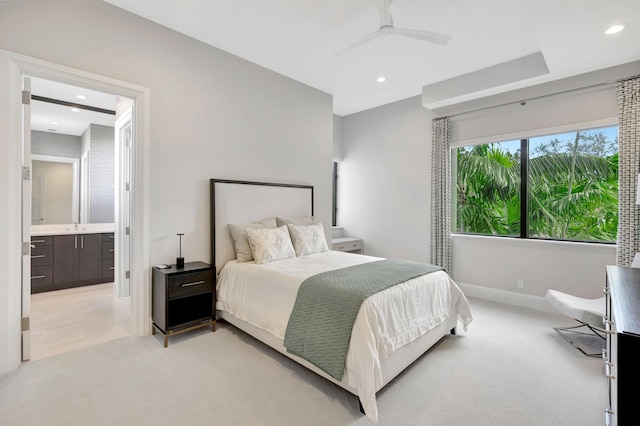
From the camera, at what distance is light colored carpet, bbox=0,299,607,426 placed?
1.82 m

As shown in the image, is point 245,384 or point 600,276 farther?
point 600,276

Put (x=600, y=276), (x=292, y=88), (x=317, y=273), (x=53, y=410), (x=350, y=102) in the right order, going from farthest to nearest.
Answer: (x=350, y=102) < (x=292, y=88) < (x=600, y=276) < (x=317, y=273) < (x=53, y=410)

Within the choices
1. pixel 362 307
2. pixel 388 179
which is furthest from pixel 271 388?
pixel 388 179

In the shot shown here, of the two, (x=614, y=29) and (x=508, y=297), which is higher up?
(x=614, y=29)

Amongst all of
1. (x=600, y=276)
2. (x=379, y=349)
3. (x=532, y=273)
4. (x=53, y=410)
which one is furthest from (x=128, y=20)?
(x=600, y=276)

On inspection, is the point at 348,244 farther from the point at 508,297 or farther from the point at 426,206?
the point at 508,297

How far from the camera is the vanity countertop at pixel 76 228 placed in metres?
4.55

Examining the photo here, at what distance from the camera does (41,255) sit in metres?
4.26

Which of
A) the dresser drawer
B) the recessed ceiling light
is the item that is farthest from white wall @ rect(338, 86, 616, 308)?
the dresser drawer

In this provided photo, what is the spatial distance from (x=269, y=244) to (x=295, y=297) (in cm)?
98

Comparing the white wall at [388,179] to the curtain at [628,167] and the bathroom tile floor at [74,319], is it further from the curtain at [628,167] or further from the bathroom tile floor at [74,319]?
the bathroom tile floor at [74,319]

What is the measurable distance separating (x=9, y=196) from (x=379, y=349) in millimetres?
2910

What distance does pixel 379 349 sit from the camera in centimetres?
192

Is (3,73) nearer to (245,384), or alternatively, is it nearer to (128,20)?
(128,20)
